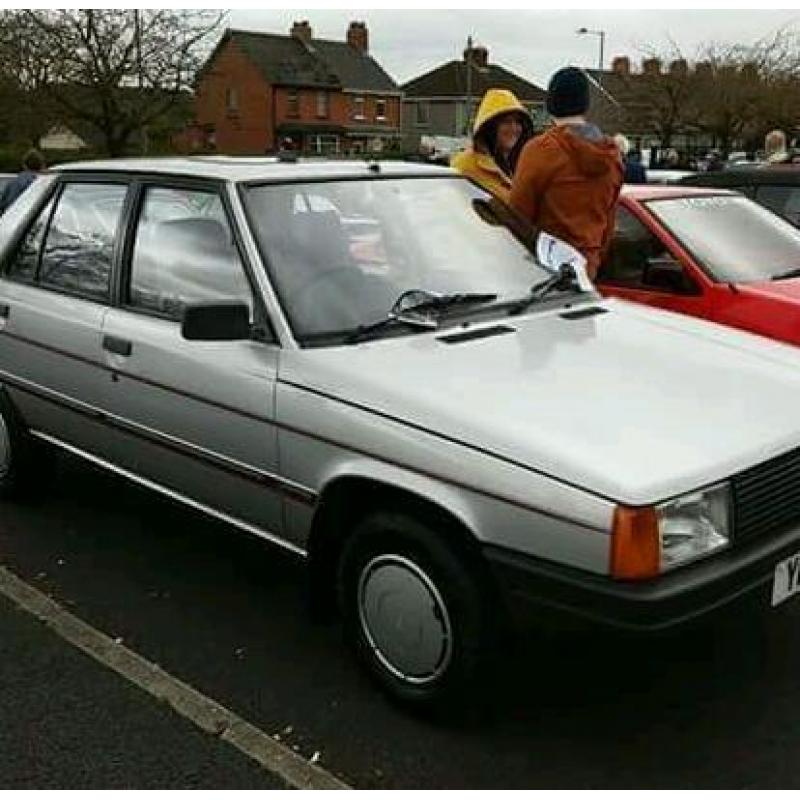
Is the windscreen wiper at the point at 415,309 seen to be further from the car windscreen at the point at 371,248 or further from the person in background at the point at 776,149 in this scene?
the person in background at the point at 776,149

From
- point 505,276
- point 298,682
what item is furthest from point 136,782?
point 505,276

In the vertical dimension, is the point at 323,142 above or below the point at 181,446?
above

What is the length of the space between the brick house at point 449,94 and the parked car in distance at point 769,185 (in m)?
68.2

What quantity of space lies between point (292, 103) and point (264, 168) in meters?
64.0

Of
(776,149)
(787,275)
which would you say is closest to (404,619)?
(787,275)

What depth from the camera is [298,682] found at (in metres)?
3.57

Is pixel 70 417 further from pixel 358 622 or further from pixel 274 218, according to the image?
pixel 358 622

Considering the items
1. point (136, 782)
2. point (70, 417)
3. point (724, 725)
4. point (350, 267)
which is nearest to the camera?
point (136, 782)

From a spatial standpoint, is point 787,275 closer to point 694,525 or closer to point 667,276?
point 667,276

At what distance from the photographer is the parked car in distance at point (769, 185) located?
27.0ft

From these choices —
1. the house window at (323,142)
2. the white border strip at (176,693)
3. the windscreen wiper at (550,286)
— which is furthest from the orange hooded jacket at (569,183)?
the house window at (323,142)

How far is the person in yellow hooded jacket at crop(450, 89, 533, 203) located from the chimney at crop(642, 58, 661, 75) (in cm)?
4541

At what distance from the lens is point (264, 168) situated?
14.0 feet

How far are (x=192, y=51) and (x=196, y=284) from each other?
105ft
